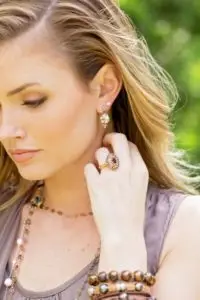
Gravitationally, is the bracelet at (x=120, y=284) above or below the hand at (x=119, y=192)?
below

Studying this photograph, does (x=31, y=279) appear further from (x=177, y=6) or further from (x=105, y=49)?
(x=177, y=6)

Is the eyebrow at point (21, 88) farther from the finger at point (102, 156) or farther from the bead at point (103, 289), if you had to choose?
the bead at point (103, 289)

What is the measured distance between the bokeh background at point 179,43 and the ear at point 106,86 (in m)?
2.37

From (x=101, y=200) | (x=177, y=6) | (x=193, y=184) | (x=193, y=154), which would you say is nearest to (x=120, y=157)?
(x=101, y=200)

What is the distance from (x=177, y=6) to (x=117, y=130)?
128 inches

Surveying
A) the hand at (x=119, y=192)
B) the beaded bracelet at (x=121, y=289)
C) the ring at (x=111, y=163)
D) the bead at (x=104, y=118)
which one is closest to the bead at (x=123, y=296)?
the beaded bracelet at (x=121, y=289)

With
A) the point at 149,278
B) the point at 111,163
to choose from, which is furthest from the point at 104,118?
the point at 149,278

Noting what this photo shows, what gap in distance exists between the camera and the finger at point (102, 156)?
3129 millimetres

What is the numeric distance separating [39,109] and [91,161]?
266 mm

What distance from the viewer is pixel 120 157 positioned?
314 cm

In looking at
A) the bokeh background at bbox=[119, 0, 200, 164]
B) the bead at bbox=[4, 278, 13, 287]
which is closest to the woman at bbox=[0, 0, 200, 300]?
the bead at bbox=[4, 278, 13, 287]

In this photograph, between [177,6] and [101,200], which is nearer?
[101,200]

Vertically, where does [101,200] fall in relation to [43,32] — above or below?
below

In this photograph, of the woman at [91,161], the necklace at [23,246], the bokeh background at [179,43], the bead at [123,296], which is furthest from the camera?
the bokeh background at [179,43]
